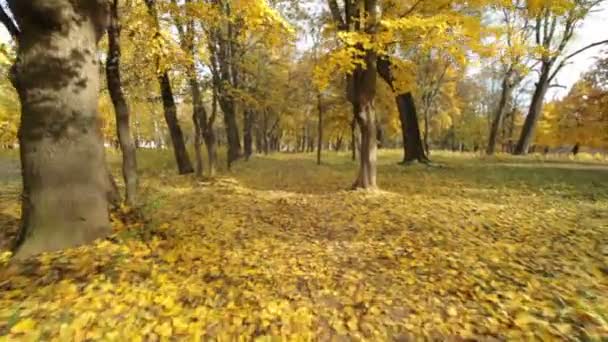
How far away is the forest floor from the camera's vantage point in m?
2.80

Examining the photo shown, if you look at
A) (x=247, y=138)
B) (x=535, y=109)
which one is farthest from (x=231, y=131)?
(x=535, y=109)

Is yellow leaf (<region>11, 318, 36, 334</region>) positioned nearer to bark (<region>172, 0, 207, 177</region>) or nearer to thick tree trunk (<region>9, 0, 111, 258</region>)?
thick tree trunk (<region>9, 0, 111, 258</region>)

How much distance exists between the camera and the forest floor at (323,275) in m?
2.80

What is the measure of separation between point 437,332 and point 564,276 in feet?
6.57

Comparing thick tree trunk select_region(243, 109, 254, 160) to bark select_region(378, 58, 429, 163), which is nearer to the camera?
bark select_region(378, 58, 429, 163)

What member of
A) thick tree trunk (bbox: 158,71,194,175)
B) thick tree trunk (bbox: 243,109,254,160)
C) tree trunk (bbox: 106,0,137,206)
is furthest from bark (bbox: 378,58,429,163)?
tree trunk (bbox: 106,0,137,206)

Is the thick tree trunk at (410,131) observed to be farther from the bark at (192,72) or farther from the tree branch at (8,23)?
the tree branch at (8,23)

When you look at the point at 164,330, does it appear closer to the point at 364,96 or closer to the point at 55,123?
the point at 55,123

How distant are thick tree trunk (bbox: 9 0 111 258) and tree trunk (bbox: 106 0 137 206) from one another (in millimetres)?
1381

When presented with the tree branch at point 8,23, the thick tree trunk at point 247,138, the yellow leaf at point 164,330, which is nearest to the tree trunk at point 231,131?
the thick tree trunk at point 247,138

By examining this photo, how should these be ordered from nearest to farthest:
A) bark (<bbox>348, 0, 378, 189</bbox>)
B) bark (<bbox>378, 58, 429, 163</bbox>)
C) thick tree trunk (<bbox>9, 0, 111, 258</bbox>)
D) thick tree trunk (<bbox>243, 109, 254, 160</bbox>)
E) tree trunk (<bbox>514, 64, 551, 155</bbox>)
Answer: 1. thick tree trunk (<bbox>9, 0, 111, 258</bbox>)
2. bark (<bbox>348, 0, 378, 189</bbox>)
3. bark (<bbox>378, 58, 429, 163</bbox>)
4. tree trunk (<bbox>514, 64, 551, 155</bbox>)
5. thick tree trunk (<bbox>243, 109, 254, 160</bbox>)

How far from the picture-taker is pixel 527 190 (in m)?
8.49

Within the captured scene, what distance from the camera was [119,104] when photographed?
5.57 m

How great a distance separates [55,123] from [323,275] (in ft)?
12.4
